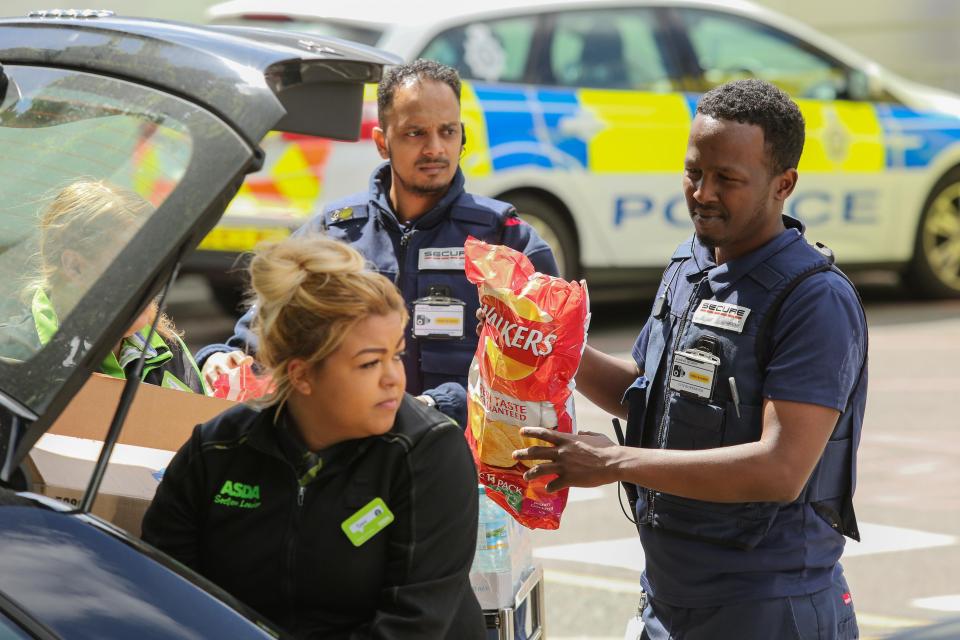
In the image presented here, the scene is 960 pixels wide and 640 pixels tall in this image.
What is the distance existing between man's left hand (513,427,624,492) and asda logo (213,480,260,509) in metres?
0.59

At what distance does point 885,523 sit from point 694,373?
3355 mm

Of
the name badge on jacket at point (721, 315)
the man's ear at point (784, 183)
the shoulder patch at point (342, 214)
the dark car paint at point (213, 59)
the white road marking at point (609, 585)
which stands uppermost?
the dark car paint at point (213, 59)

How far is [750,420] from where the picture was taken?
2.47 meters

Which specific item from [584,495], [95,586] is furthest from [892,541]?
[95,586]

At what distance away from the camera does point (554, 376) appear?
272 centimetres

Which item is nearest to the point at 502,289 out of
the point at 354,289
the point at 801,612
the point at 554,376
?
the point at 554,376

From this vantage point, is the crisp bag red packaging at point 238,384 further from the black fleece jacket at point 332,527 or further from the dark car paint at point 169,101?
the dark car paint at point 169,101

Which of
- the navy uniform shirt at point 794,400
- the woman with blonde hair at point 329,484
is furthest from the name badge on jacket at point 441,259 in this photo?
the woman with blonde hair at point 329,484

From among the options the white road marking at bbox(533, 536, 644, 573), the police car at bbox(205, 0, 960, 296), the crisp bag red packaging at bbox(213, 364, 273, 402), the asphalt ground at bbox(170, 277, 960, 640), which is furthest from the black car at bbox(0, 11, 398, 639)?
the police car at bbox(205, 0, 960, 296)

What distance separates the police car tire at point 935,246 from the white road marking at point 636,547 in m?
4.33

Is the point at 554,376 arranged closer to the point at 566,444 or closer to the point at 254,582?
the point at 566,444

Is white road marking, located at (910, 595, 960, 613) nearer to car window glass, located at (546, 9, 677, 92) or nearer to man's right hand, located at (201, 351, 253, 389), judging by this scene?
man's right hand, located at (201, 351, 253, 389)

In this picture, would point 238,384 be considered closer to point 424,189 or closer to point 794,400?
point 424,189

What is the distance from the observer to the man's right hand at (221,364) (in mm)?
3266
